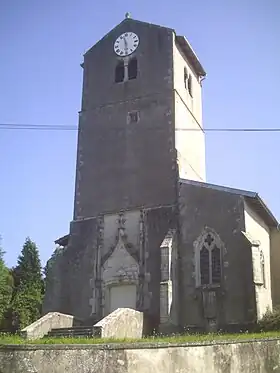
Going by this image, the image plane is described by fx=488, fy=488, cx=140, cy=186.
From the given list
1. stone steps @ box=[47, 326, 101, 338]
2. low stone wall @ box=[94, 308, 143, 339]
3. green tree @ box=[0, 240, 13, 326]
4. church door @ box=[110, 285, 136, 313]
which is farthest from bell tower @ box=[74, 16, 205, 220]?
green tree @ box=[0, 240, 13, 326]

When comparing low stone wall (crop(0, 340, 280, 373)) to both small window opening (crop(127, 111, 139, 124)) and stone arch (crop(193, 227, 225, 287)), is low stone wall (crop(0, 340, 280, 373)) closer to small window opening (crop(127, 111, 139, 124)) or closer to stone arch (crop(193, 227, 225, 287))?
stone arch (crop(193, 227, 225, 287))

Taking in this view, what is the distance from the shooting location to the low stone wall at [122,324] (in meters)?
18.3

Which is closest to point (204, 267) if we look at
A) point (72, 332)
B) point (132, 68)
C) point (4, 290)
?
point (72, 332)

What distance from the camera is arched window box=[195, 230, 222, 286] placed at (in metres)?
22.3

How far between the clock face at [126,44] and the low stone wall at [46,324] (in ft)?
51.2

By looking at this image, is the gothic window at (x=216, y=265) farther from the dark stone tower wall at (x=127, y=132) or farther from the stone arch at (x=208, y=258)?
the dark stone tower wall at (x=127, y=132)

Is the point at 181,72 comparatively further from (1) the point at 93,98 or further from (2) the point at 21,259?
(2) the point at 21,259

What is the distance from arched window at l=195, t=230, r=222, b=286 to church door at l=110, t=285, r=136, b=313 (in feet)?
11.1

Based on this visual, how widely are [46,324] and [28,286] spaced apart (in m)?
19.3

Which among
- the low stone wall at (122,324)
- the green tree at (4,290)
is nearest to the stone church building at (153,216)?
the low stone wall at (122,324)

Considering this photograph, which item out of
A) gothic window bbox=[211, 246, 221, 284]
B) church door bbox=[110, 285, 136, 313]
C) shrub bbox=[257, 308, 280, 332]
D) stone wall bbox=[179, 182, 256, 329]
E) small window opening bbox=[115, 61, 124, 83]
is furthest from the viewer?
small window opening bbox=[115, 61, 124, 83]

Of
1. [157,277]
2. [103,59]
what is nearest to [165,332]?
[157,277]

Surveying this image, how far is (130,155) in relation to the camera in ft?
86.4

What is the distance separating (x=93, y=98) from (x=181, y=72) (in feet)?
17.9
